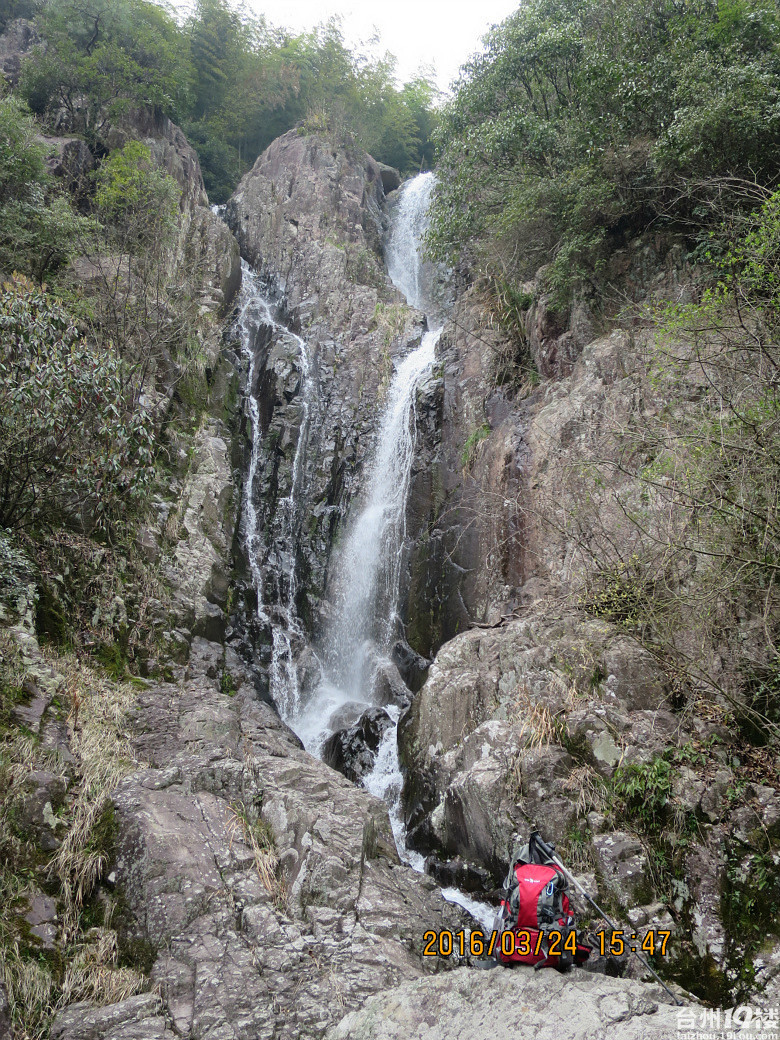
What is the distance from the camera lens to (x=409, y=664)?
10.4m

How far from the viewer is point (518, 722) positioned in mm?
6430

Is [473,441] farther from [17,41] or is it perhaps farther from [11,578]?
[17,41]

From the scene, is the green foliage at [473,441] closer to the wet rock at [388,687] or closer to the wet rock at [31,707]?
the wet rock at [388,687]

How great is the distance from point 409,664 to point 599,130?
9.63m

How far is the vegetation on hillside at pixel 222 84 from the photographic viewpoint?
16047 millimetres

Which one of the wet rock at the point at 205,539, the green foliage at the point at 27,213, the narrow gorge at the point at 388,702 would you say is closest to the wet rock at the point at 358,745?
the narrow gorge at the point at 388,702

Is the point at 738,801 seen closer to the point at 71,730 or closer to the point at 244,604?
the point at 71,730

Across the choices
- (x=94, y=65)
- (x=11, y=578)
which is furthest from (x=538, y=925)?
(x=94, y=65)

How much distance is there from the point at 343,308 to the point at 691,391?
11.8 metres

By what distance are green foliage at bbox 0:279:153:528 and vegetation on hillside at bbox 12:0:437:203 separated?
13.3m

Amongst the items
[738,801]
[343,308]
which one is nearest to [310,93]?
[343,308]

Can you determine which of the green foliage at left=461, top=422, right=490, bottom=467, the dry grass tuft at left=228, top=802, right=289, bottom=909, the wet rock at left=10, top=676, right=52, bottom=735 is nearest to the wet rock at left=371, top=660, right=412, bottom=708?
the green foliage at left=461, top=422, right=490, bottom=467

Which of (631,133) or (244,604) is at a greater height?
(631,133)

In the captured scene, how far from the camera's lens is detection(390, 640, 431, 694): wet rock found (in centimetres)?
1009
